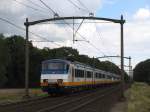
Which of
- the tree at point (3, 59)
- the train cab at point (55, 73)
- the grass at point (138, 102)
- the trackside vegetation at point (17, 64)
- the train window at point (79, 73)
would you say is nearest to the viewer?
the grass at point (138, 102)

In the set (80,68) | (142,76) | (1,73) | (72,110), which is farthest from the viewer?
(142,76)

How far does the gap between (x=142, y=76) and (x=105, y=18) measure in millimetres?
133569

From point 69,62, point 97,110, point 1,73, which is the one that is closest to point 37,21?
point 69,62

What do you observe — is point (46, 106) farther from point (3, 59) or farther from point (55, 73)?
point (3, 59)

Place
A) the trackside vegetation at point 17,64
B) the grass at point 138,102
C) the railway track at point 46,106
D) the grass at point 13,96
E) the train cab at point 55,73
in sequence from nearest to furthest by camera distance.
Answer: the railway track at point 46,106
the grass at point 138,102
the grass at point 13,96
the train cab at point 55,73
the trackside vegetation at point 17,64

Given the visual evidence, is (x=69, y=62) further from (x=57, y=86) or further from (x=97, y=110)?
(x=97, y=110)

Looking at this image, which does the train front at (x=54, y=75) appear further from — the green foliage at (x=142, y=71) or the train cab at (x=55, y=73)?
the green foliage at (x=142, y=71)

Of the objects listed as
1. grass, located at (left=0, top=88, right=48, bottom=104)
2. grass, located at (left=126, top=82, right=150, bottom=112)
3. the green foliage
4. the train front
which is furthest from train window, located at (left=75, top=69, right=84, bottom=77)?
the green foliage

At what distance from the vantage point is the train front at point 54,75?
42.4 m

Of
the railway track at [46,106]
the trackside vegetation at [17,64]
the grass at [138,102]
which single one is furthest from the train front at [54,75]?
the trackside vegetation at [17,64]

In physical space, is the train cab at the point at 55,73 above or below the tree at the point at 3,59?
below

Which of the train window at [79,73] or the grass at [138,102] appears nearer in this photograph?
the grass at [138,102]

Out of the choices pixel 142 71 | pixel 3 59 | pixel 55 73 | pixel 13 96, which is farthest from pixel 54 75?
pixel 142 71

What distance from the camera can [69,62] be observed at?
43688mm
